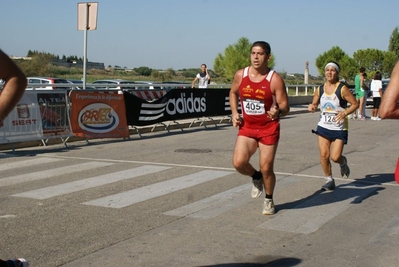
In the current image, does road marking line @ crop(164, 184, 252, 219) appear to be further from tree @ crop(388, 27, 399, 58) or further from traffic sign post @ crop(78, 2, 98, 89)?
tree @ crop(388, 27, 399, 58)

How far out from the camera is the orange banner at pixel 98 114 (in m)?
15.2

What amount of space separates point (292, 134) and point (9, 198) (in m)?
11.1

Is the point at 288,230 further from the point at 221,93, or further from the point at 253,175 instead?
the point at 221,93

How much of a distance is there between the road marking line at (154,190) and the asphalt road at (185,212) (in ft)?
0.05

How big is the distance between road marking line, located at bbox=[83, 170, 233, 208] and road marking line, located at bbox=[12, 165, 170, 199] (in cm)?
75

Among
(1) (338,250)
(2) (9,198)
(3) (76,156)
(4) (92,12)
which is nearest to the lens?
(1) (338,250)

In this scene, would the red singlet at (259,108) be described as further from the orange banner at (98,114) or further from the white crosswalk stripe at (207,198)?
the orange banner at (98,114)

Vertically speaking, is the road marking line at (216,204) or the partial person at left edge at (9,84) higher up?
the partial person at left edge at (9,84)

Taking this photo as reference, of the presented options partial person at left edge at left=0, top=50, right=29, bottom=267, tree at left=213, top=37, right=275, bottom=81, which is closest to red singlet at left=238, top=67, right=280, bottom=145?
partial person at left edge at left=0, top=50, right=29, bottom=267

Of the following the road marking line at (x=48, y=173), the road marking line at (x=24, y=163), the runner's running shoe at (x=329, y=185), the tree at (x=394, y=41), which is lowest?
the road marking line at (x=24, y=163)

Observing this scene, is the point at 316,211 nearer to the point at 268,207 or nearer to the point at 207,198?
the point at 268,207

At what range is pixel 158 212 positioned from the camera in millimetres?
7730

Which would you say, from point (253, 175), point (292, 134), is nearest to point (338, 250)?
point (253, 175)

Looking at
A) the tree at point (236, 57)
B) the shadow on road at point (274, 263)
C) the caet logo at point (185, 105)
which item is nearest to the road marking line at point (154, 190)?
the shadow on road at point (274, 263)
